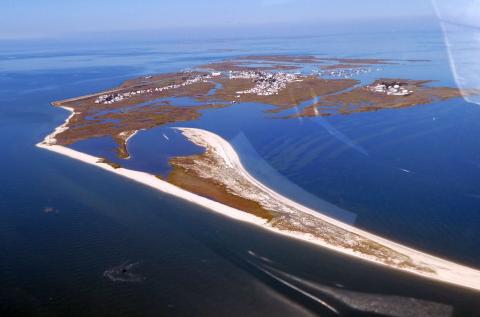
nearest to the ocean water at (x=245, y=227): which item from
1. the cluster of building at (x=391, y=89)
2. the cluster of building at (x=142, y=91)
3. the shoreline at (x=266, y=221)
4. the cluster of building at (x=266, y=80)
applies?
the shoreline at (x=266, y=221)

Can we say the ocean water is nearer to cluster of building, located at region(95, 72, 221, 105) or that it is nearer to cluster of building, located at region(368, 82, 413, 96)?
cluster of building, located at region(368, 82, 413, 96)

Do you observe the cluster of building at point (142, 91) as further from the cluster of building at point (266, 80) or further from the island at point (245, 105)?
the cluster of building at point (266, 80)

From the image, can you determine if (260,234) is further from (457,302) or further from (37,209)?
(37,209)

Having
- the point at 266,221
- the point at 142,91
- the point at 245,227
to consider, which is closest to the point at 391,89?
the point at 142,91

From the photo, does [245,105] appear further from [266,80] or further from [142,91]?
[142,91]

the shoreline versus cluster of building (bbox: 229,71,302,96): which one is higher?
cluster of building (bbox: 229,71,302,96)

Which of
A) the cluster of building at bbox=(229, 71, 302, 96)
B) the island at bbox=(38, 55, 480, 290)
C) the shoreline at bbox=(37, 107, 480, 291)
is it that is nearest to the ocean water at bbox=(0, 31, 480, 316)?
the shoreline at bbox=(37, 107, 480, 291)
